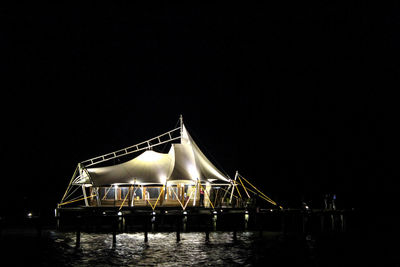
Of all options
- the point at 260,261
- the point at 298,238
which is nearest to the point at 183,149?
the point at 298,238

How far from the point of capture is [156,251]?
17.3m

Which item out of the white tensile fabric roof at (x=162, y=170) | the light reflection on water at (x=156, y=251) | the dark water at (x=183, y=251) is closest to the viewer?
the light reflection on water at (x=156, y=251)

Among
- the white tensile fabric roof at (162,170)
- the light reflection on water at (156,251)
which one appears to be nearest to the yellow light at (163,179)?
the white tensile fabric roof at (162,170)

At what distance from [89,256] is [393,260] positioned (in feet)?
37.0

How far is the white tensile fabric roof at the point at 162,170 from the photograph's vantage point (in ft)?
89.3

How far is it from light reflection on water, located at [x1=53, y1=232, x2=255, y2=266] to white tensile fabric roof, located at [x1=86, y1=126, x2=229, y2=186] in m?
5.00

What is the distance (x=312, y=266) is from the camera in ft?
47.9

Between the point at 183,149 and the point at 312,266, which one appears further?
the point at 183,149

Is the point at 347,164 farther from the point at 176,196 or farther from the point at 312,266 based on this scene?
the point at 312,266

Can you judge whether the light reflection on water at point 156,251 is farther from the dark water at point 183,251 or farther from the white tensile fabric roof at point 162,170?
the white tensile fabric roof at point 162,170

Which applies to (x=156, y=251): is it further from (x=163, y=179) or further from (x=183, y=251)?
(x=163, y=179)

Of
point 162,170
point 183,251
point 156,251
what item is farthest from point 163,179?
point 183,251


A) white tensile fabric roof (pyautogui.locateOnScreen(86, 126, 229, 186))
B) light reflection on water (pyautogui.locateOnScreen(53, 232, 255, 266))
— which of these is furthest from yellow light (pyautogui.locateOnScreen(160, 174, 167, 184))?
light reflection on water (pyautogui.locateOnScreen(53, 232, 255, 266))

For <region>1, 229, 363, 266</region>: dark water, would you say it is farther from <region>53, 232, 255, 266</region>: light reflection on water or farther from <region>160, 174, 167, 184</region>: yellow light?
<region>160, 174, 167, 184</region>: yellow light
